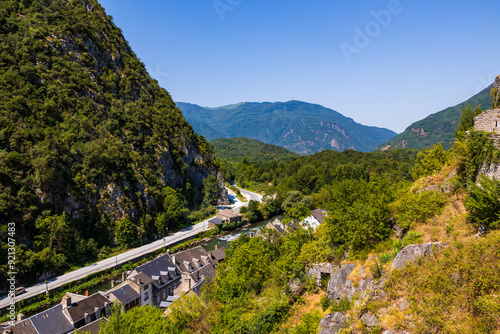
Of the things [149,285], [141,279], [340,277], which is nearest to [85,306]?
[141,279]

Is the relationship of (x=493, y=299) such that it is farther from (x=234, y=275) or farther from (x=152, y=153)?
(x=152, y=153)

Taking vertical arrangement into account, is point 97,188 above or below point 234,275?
above

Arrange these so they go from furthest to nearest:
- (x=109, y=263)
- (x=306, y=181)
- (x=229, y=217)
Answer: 1. (x=306, y=181)
2. (x=229, y=217)
3. (x=109, y=263)

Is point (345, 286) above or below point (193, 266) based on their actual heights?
above

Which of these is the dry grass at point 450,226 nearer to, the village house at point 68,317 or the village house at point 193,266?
the village house at point 193,266

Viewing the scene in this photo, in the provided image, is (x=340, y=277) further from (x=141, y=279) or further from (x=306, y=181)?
(x=306, y=181)

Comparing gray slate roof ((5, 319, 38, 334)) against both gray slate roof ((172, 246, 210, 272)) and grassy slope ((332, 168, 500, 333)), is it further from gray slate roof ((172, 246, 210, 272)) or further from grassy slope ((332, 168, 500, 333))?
grassy slope ((332, 168, 500, 333))

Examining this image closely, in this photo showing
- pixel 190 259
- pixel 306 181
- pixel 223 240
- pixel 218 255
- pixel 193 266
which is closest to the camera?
pixel 193 266

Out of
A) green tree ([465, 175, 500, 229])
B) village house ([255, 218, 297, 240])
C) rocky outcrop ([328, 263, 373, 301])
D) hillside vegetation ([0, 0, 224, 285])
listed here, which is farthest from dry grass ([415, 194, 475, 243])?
hillside vegetation ([0, 0, 224, 285])

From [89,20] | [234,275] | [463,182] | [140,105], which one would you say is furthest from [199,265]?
[89,20]
